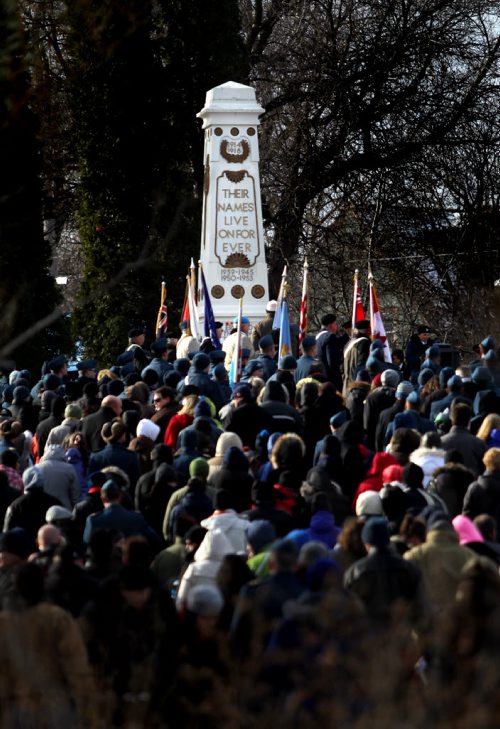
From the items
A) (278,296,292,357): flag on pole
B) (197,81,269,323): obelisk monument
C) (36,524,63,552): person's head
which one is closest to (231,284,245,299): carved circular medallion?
(197,81,269,323): obelisk monument

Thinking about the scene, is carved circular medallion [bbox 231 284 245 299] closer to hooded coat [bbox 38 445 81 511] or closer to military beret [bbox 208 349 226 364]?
military beret [bbox 208 349 226 364]

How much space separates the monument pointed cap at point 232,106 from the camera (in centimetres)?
2580

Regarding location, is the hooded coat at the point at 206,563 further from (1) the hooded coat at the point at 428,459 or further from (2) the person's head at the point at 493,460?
(1) the hooded coat at the point at 428,459

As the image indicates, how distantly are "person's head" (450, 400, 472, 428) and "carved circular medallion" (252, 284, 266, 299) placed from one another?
13.3m

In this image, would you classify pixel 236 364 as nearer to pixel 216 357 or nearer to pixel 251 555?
pixel 216 357

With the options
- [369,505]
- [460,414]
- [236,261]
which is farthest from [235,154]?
[369,505]

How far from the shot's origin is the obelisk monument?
25.7 meters

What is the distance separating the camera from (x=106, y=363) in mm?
28594

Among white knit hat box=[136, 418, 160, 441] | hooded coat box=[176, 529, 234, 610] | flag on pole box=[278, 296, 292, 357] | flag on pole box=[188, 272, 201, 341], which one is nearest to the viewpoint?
hooded coat box=[176, 529, 234, 610]

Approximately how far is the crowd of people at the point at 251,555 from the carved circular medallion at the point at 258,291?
9596 millimetres

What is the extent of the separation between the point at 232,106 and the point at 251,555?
56.3ft

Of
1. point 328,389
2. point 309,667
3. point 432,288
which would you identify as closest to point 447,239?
point 432,288

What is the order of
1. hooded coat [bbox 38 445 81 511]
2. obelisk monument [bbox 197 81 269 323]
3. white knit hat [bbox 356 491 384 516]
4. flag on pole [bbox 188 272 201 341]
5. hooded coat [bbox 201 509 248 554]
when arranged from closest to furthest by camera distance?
hooded coat [bbox 201 509 248 554] → white knit hat [bbox 356 491 384 516] → hooded coat [bbox 38 445 81 511] → flag on pole [bbox 188 272 201 341] → obelisk monument [bbox 197 81 269 323]

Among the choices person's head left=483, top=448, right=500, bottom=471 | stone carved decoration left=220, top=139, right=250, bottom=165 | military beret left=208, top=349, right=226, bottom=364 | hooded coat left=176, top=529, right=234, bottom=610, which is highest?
stone carved decoration left=220, top=139, right=250, bottom=165
